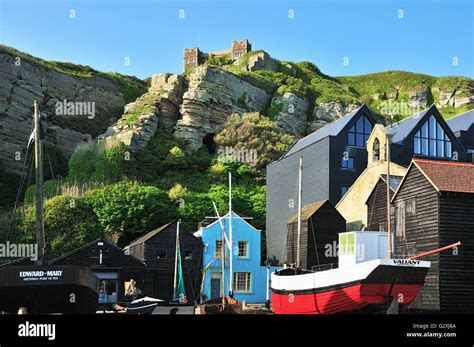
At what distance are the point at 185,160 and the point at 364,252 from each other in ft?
88.3

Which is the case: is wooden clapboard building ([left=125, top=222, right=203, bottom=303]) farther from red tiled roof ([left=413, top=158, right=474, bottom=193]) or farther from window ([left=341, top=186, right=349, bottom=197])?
red tiled roof ([left=413, top=158, right=474, bottom=193])

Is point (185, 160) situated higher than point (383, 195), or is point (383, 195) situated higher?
point (185, 160)

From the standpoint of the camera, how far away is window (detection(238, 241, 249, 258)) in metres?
38.0

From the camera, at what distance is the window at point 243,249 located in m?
38.0

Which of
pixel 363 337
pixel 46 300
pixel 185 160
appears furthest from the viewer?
pixel 185 160

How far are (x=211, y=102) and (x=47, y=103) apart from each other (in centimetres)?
1690

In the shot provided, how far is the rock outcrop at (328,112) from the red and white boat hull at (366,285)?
46950 millimetres

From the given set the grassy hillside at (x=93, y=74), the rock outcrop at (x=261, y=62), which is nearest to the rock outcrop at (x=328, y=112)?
the rock outcrop at (x=261, y=62)

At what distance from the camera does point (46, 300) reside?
1556 centimetres

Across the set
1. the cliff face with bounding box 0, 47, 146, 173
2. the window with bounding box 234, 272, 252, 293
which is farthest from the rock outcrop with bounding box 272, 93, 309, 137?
the window with bounding box 234, 272, 252, 293

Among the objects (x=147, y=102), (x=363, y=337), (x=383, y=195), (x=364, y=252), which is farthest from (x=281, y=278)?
(x=147, y=102)

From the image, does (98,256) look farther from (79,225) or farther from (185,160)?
(185,160)

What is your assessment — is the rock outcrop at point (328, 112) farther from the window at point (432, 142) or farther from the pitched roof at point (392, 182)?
the pitched roof at point (392, 182)

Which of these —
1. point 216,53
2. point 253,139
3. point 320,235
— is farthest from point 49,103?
point 320,235
